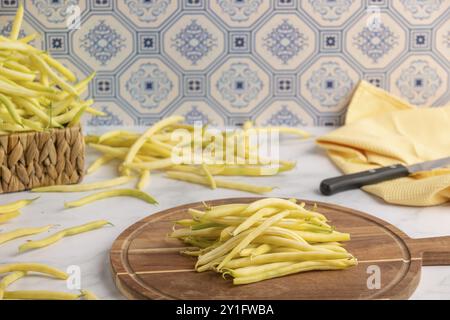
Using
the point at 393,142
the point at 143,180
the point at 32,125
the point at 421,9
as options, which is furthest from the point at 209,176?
the point at 421,9

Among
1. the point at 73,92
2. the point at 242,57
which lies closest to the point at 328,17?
the point at 242,57

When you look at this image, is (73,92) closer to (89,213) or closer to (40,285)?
(89,213)

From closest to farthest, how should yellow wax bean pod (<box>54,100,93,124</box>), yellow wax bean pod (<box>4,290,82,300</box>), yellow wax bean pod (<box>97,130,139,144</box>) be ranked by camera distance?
yellow wax bean pod (<box>4,290,82,300</box>), yellow wax bean pod (<box>54,100,93,124</box>), yellow wax bean pod (<box>97,130,139,144</box>)

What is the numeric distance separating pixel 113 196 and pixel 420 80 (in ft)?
3.35

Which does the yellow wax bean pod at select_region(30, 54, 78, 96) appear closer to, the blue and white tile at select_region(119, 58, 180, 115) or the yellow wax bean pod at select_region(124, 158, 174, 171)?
the yellow wax bean pod at select_region(124, 158, 174, 171)

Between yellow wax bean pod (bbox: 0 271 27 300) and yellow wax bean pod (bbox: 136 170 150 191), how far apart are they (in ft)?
1.63

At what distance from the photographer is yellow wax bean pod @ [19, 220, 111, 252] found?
48.6 inches

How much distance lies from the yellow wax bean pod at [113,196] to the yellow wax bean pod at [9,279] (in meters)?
0.34

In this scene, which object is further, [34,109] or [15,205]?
[34,109]

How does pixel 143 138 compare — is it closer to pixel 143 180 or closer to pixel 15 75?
pixel 143 180

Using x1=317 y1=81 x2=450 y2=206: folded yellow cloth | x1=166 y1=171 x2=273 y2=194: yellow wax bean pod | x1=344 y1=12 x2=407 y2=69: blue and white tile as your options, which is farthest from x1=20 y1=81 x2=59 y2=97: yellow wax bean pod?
x1=344 y1=12 x2=407 y2=69: blue and white tile

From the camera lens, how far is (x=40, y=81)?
5.40 feet

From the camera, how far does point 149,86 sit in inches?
82.0

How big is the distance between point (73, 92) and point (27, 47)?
14 centimetres
